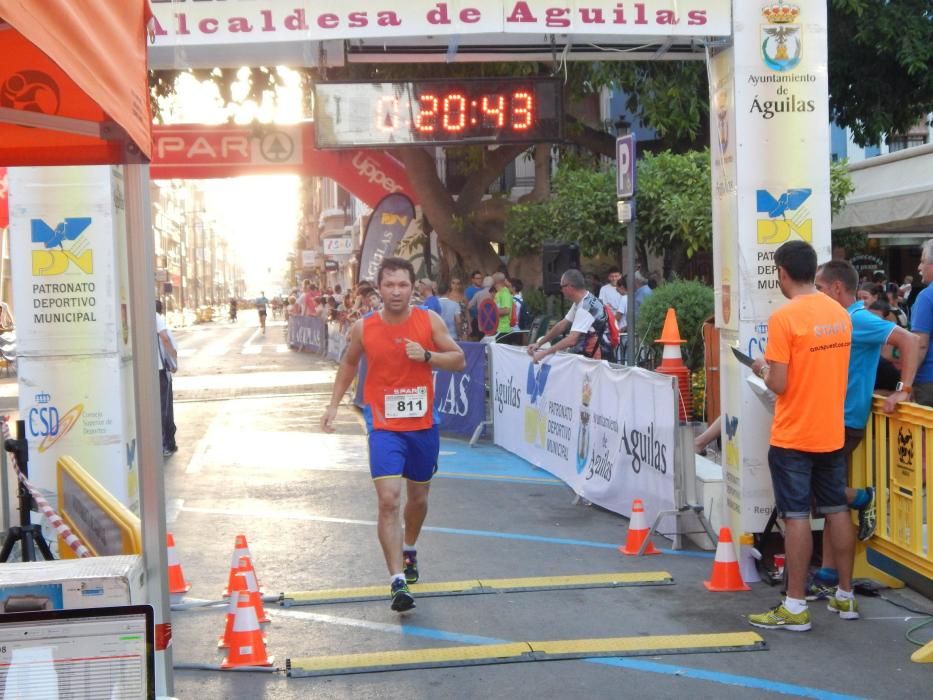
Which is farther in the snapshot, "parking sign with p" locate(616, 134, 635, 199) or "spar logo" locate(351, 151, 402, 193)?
"spar logo" locate(351, 151, 402, 193)

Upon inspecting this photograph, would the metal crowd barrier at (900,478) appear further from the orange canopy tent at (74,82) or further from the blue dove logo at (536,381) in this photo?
the blue dove logo at (536,381)

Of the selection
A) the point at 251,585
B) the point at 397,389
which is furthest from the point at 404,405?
the point at 251,585

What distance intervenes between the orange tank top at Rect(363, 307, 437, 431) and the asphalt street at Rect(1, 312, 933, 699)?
3.62ft

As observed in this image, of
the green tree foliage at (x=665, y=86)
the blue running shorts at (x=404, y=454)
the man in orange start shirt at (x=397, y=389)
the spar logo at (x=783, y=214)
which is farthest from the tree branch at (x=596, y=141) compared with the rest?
the blue running shorts at (x=404, y=454)

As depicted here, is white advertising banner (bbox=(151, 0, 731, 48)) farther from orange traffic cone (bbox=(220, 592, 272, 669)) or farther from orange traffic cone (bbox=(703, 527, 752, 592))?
orange traffic cone (bbox=(220, 592, 272, 669))

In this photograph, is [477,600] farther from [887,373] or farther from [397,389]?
[887,373]

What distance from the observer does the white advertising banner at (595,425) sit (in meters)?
8.77

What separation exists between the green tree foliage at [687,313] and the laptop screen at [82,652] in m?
10.9

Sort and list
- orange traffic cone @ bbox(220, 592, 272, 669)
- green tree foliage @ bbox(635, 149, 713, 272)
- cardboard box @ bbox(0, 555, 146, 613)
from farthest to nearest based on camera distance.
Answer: green tree foliage @ bbox(635, 149, 713, 272) < orange traffic cone @ bbox(220, 592, 272, 669) < cardboard box @ bbox(0, 555, 146, 613)

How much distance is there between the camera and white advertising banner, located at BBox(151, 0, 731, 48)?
751cm

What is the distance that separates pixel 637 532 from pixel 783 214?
2.47m

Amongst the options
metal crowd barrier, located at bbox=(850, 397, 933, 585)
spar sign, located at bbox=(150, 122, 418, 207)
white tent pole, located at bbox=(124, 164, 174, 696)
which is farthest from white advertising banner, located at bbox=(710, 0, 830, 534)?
spar sign, located at bbox=(150, 122, 418, 207)

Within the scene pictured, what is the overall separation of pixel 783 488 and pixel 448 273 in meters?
19.8

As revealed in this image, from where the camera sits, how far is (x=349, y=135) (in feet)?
32.0
